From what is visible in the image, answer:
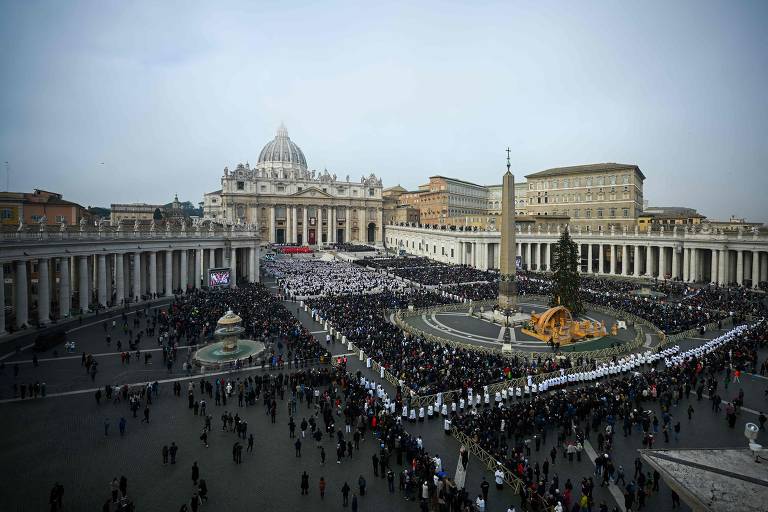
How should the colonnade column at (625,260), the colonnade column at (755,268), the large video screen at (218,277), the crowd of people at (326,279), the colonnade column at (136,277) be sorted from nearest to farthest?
1. the large video screen at (218,277)
2. the colonnade column at (136,277)
3. the crowd of people at (326,279)
4. the colonnade column at (755,268)
5. the colonnade column at (625,260)

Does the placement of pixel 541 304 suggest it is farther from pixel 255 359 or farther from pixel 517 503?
pixel 517 503

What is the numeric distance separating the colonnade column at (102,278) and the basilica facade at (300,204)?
56122mm

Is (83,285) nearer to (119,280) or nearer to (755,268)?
(119,280)

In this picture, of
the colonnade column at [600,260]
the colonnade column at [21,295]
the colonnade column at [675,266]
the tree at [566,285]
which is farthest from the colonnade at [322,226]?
the tree at [566,285]

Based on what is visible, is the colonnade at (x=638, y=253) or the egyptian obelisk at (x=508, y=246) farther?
the colonnade at (x=638, y=253)

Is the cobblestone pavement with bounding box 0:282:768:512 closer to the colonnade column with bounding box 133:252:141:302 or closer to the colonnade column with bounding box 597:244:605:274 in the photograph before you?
the colonnade column with bounding box 133:252:141:302

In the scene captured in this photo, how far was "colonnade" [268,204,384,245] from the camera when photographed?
99000 mm

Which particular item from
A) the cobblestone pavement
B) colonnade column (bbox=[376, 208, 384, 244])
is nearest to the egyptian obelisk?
the cobblestone pavement

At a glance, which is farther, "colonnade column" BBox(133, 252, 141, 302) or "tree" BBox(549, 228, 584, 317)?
"colonnade column" BBox(133, 252, 141, 302)

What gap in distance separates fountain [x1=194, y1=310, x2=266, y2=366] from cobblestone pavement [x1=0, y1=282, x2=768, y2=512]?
134 inches

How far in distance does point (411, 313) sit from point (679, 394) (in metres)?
19.8

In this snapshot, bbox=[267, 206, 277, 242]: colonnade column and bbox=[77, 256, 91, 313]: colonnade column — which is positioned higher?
bbox=[267, 206, 277, 242]: colonnade column

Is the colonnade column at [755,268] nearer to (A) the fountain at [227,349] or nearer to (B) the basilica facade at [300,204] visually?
(A) the fountain at [227,349]

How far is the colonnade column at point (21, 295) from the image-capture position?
28172 millimetres
